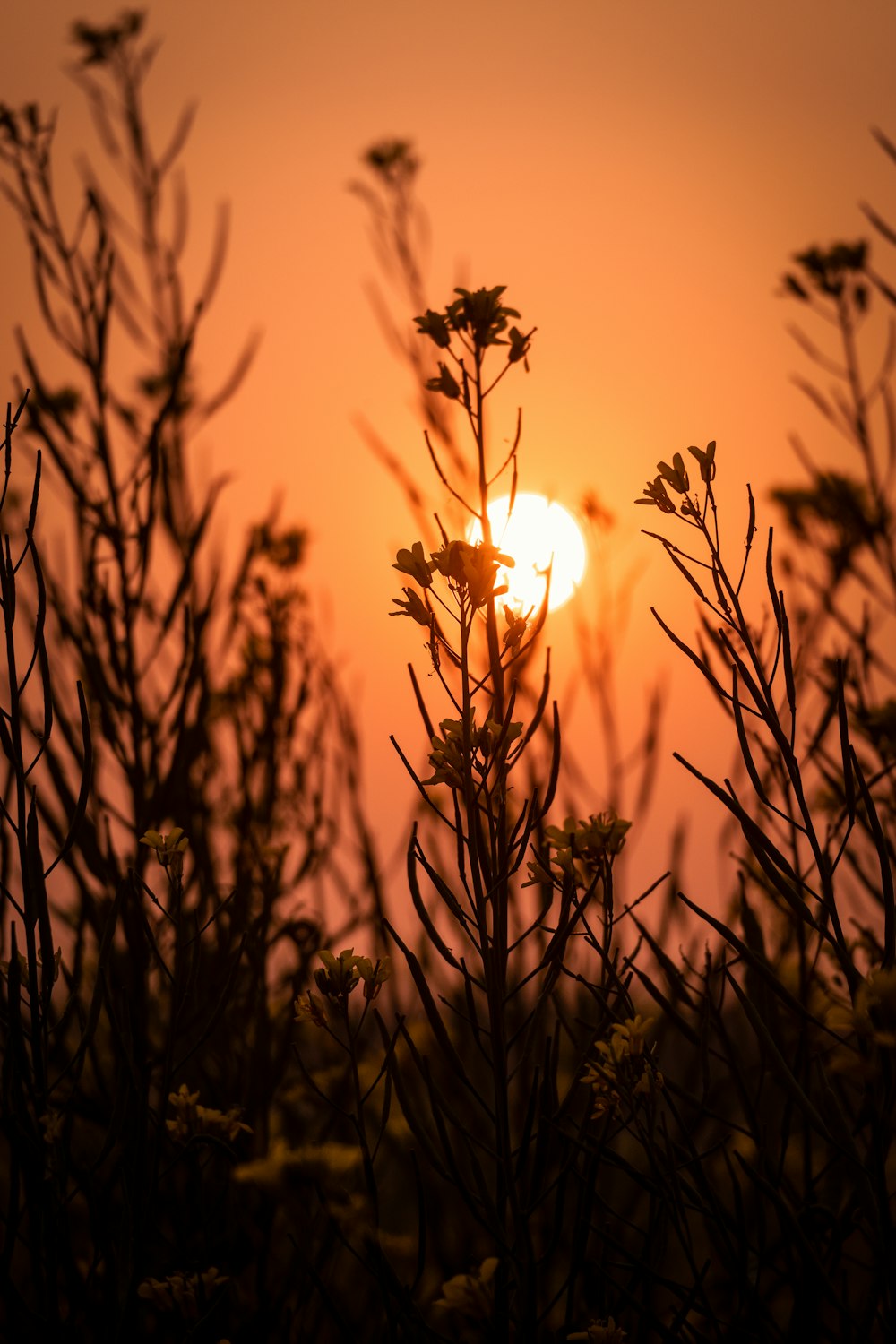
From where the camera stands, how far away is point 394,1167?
3.97 meters

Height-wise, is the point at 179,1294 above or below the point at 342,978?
below

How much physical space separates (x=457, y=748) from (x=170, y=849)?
1.58 ft

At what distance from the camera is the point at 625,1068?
1239mm

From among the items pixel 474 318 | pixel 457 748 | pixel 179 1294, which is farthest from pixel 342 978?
pixel 474 318

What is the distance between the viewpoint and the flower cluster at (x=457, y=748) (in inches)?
50.8

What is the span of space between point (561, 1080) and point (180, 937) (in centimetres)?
224

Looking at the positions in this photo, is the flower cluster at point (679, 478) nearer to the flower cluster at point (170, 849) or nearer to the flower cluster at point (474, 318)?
the flower cluster at point (474, 318)

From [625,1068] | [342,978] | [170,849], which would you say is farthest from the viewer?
[170,849]

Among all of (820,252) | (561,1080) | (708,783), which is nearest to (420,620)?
(708,783)

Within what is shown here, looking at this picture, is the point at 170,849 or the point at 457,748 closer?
the point at 457,748

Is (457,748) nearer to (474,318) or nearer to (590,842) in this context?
(590,842)

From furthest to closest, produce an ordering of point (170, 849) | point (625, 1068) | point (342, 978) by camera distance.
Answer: point (170, 849), point (342, 978), point (625, 1068)

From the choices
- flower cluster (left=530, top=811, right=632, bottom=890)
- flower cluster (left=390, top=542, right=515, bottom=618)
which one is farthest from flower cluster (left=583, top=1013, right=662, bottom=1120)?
flower cluster (left=390, top=542, right=515, bottom=618)

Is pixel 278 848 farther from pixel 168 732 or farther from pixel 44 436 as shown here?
pixel 44 436
